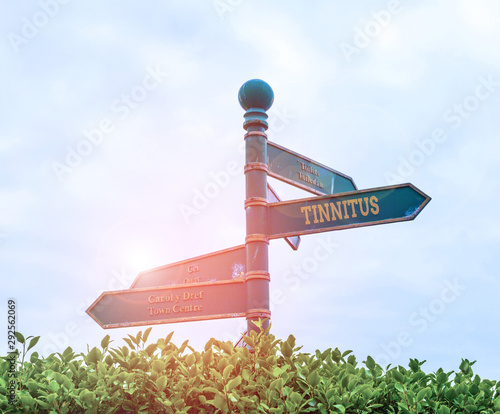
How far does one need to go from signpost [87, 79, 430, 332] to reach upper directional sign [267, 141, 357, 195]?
1 centimetres

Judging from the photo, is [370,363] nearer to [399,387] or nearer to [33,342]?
[399,387]

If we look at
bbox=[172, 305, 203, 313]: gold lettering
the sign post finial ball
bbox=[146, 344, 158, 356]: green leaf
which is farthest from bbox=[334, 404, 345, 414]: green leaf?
the sign post finial ball

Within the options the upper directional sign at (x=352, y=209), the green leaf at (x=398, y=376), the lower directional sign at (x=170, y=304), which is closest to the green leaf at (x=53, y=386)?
the green leaf at (x=398, y=376)

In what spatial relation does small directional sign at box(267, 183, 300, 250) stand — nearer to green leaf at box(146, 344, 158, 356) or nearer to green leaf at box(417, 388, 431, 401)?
green leaf at box(146, 344, 158, 356)

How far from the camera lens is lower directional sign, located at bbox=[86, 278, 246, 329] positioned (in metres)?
7.18

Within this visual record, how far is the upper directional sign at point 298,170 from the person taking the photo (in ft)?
25.9

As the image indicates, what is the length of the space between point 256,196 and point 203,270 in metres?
1.25

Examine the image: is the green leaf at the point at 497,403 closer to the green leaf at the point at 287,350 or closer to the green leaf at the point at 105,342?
the green leaf at the point at 287,350

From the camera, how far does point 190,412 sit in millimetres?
4012

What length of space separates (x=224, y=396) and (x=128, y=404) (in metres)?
0.72

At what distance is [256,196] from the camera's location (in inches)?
296

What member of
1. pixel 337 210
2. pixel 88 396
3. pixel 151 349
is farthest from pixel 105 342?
pixel 337 210

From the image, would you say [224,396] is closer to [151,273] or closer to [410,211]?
[410,211]

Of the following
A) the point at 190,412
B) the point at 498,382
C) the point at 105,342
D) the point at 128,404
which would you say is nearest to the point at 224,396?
the point at 190,412
